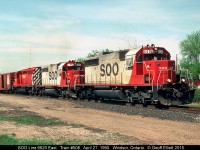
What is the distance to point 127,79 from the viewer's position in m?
Answer: 24.2

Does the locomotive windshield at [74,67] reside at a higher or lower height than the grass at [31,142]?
higher

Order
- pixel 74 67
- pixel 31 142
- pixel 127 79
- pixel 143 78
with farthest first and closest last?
→ pixel 74 67 < pixel 127 79 < pixel 143 78 < pixel 31 142

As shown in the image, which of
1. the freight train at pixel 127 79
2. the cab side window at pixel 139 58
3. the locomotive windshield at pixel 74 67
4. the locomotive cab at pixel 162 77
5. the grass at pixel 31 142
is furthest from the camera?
the locomotive windshield at pixel 74 67

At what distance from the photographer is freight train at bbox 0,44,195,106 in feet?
69.6

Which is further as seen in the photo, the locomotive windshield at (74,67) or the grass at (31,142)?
the locomotive windshield at (74,67)

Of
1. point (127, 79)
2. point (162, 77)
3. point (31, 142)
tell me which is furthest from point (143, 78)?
point (31, 142)

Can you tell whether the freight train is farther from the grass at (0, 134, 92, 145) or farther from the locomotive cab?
the grass at (0, 134, 92, 145)

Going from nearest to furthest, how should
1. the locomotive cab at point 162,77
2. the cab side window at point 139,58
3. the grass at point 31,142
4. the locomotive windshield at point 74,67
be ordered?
1. the grass at point 31,142
2. the locomotive cab at point 162,77
3. the cab side window at point 139,58
4. the locomotive windshield at point 74,67

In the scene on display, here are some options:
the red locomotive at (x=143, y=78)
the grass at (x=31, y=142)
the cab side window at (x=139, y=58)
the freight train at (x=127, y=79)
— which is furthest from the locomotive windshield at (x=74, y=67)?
the grass at (x=31, y=142)

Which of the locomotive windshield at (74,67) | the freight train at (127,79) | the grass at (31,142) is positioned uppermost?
the locomotive windshield at (74,67)

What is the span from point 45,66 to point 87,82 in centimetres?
1225

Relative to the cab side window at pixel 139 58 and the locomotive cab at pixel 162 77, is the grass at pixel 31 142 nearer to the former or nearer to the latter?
the locomotive cab at pixel 162 77

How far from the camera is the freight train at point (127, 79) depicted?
21219 millimetres

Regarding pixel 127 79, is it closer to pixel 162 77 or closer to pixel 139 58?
pixel 139 58
